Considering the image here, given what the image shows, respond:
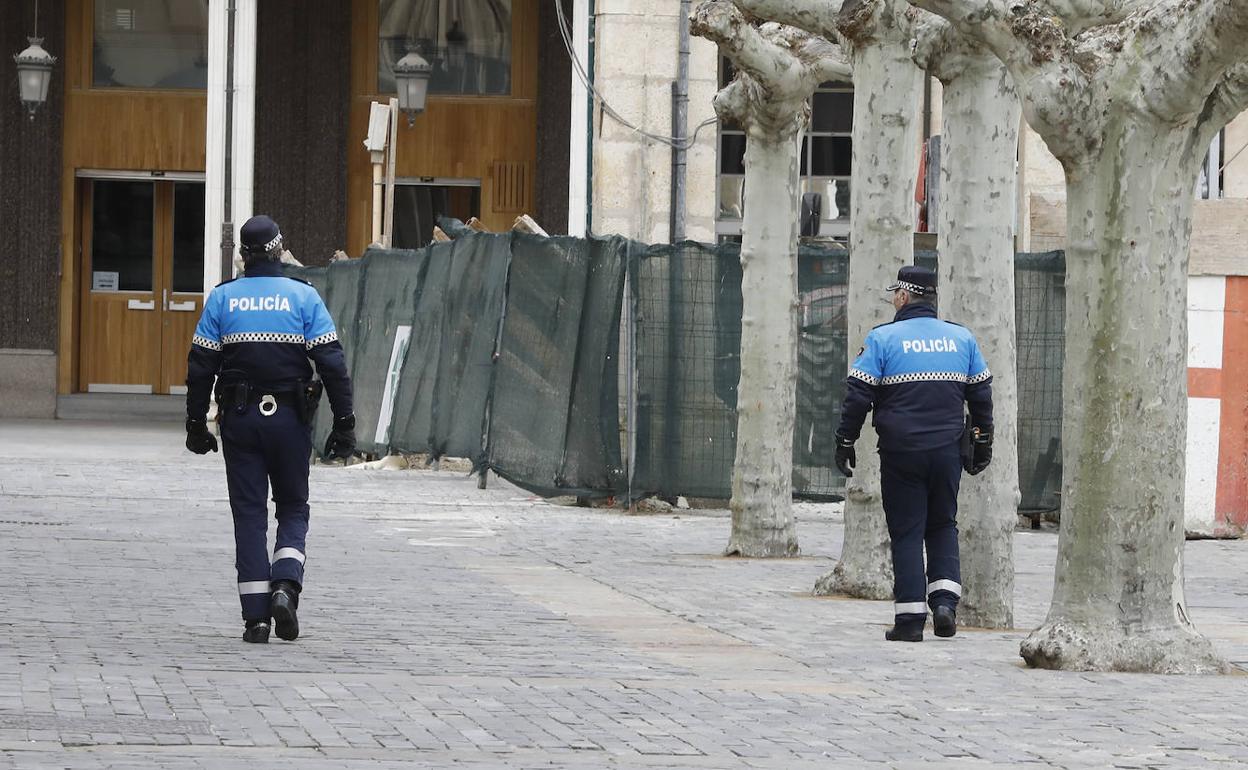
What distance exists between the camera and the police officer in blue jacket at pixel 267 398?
10281mm

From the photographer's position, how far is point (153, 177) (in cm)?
3525

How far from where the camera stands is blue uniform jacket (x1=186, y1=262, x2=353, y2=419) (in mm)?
10312

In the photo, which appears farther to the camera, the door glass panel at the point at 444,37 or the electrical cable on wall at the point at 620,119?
the door glass panel at the point at 444,37

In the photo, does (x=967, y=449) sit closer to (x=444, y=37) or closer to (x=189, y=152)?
(x=444, y=37)

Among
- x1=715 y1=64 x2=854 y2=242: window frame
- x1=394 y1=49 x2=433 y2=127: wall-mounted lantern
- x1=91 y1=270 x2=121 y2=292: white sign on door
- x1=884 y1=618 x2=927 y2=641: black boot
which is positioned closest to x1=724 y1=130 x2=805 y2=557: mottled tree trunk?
x1=884 y1=618 x2=927 y2=641: black boot

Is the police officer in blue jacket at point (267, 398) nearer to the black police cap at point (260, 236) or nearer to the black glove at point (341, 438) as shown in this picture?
the black glove at point (341, 438)

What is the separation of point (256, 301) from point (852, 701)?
331 cm

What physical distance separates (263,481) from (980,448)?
10.7ft

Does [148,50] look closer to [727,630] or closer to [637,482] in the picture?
[637,482]

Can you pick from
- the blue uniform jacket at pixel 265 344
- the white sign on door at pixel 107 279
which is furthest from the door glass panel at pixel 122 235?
the blue uniform jacket at pixel 265 344

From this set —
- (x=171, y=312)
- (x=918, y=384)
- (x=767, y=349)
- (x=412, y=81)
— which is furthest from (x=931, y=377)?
(x=171, y=312)

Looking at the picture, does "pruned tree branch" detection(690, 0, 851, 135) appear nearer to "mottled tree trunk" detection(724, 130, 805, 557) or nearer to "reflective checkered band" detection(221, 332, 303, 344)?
"mottled tree trunk" detection(724, 130, 805, 557)

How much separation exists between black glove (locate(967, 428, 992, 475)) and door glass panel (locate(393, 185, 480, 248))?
24.7 meters

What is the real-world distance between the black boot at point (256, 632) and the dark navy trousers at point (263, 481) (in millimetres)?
196
